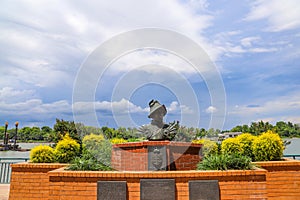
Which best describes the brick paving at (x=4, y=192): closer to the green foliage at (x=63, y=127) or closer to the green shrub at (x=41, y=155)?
the green shrub at (x=41, y=155)

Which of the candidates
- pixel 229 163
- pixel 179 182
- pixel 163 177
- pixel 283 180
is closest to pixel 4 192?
pixel 163 177

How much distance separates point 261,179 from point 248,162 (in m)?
0.49

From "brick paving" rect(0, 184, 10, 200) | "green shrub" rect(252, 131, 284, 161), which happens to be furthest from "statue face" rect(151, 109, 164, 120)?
"brick paving" rect(0, 184, 10, 200)

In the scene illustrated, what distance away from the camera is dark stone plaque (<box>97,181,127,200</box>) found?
4828 mm

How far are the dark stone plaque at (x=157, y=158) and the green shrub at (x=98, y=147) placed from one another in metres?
1.43

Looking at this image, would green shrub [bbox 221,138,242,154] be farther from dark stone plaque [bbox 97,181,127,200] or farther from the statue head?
dark stone plaque [bbox 97,181,127,200]

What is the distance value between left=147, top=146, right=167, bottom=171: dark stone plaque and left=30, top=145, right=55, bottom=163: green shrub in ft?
11.3

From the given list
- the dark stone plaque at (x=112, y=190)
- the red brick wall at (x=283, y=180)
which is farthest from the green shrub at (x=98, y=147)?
the red brick wall at (x=283, y=180)

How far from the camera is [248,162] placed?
526cm

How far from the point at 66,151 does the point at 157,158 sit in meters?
3.30

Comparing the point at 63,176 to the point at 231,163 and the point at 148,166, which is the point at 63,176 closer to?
the point at 148,166

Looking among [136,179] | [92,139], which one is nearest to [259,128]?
[92,139]

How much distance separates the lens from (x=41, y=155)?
7238 mm

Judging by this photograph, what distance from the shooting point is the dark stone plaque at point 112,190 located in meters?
4.83
